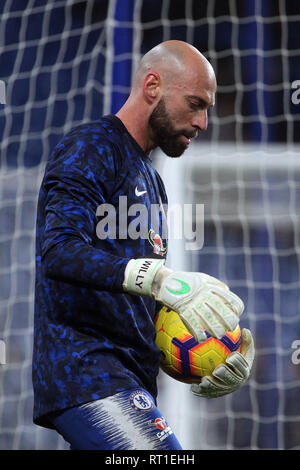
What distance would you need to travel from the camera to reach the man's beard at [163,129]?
2.17m

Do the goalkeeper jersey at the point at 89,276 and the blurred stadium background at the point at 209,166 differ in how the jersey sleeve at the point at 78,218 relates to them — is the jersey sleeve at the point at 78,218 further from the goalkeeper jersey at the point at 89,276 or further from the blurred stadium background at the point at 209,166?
the blurred stadium background at the point at 209,166

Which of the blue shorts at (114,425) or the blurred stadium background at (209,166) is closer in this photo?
the blue shorts at (114,425)

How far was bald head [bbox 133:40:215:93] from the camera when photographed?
2172mm

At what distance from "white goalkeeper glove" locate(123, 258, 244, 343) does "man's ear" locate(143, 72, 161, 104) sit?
0.68 metres

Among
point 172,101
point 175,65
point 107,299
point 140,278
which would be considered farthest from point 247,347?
point 175,65

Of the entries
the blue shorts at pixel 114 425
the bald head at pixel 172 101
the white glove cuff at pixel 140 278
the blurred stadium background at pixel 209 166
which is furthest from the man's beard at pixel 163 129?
the blurred stadium background at pixel 209 166

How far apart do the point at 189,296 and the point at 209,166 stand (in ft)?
10.2

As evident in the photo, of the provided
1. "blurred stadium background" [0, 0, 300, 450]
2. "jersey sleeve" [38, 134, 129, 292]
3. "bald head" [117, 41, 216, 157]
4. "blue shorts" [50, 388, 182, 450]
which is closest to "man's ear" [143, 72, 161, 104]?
"bald head" [117, 41, 216, 157]

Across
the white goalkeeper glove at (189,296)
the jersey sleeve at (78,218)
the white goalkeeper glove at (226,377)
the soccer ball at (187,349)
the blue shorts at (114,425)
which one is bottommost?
the blue shorts at (114,425)

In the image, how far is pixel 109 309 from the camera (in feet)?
6.19

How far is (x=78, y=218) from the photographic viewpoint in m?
1.76

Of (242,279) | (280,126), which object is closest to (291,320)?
(242,279)

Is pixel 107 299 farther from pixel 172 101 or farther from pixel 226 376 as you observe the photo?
pixel 172 101

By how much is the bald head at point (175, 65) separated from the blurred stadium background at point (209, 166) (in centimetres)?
176
